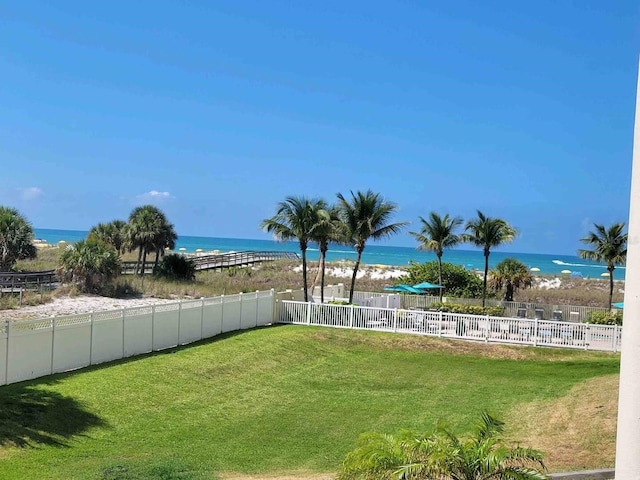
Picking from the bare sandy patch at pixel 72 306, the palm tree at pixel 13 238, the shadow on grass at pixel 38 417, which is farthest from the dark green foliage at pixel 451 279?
the shadow on grass at pixel 38 417

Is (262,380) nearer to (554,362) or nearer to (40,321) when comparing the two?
(40,321)

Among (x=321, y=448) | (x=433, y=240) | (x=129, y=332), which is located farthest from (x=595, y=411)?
(x=433, y=240)

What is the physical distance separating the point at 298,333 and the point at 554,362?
8429 mm

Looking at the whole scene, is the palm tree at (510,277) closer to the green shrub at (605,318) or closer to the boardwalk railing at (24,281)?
the green shrub at (605,318)

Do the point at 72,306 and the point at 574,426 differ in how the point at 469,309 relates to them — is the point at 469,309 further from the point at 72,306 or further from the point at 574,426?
the point at 72,306

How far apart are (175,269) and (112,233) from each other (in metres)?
8.40

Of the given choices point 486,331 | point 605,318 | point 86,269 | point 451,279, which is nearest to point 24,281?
point 86,269

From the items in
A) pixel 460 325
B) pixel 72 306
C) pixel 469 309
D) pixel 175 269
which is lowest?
pixel 72 306

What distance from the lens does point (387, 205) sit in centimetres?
3094

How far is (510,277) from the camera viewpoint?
37.1 m

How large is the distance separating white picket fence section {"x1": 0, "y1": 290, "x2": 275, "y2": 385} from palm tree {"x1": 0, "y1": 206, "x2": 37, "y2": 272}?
17739mm

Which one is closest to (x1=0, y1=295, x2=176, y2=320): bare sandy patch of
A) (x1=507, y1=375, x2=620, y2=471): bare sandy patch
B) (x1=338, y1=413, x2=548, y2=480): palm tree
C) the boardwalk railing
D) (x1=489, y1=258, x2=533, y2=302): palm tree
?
the boardwalk railing

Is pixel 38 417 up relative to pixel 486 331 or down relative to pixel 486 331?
down

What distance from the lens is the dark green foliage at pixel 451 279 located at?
38531 mm
